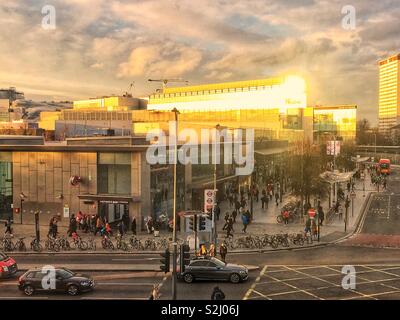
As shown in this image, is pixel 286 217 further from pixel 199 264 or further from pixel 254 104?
pixel 254 104

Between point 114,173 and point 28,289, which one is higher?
point 114,173

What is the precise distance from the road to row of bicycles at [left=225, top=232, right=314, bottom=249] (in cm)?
101

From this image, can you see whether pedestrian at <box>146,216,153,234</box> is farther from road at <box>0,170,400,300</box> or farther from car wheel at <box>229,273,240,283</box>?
car wheel at <box>229,273,240,283</box>

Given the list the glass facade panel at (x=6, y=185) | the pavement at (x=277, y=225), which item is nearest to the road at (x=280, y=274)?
the pavement at (x=277, y=225)

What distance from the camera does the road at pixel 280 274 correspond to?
2022cm

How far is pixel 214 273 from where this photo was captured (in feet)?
73.2

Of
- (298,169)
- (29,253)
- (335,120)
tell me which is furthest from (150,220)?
(335,120)

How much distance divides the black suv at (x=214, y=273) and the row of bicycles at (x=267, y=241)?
24.4 feet

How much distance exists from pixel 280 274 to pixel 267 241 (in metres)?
7.05

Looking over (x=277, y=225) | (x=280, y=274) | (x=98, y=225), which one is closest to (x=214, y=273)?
(x=280, y=274)

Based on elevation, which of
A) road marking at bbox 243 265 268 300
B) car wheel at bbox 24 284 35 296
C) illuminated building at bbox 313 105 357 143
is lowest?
road marking at bbox 243 265 268 300

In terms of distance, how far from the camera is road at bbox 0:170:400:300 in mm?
20219

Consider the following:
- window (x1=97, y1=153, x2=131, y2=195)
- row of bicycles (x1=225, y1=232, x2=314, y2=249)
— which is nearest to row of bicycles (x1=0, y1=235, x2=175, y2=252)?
row of bicycles (x1=225, y1=232, x2=314, y2=249)
